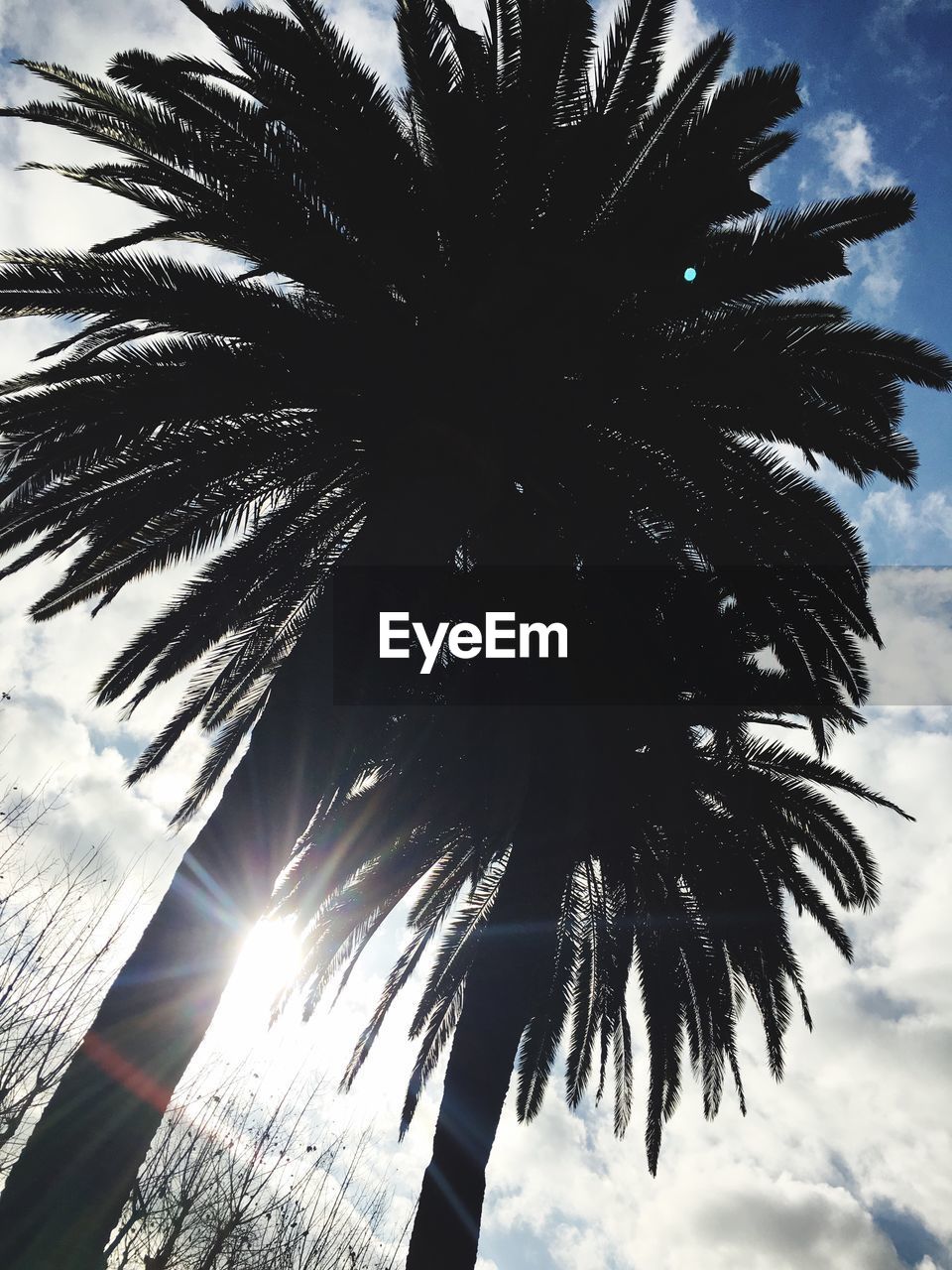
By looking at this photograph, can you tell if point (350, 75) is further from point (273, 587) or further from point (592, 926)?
point (592, 926)

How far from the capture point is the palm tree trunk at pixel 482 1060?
24.6 ft

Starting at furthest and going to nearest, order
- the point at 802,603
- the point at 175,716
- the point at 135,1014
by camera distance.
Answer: the point at 175,716
the point at 802,603
the point at 135,1014

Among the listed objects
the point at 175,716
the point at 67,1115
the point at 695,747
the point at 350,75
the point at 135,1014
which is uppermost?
the point at 350,75

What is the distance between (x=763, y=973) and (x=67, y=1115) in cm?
793

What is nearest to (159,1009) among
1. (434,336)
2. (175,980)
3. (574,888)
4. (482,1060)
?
(175,980)

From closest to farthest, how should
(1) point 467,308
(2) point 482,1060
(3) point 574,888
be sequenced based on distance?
(1) point 467,308 < (2) point 482,1060 < (3) point 574,888

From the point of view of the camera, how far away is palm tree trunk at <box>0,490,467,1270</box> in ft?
14.3

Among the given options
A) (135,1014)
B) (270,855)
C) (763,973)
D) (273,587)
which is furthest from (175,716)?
(763,973)

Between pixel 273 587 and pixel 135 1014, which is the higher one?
pixel 273 587

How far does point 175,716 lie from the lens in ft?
25.7

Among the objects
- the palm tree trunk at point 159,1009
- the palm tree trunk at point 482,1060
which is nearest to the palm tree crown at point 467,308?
the palm tree trunk at point 159,1009

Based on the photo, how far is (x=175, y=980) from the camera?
5.09m

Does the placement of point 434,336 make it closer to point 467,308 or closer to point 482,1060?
point 467,308

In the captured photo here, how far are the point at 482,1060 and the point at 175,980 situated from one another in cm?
427
